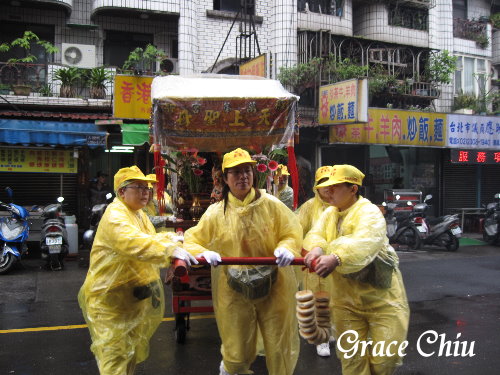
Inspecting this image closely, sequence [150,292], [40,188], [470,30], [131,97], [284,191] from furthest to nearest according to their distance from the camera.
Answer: [470,30], [40,188], [131,97], [284,191], [150,292]

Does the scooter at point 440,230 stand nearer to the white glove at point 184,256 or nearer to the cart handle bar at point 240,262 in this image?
the cart handle bar at point 240,262

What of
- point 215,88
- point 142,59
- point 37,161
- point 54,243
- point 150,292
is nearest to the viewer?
point 150,292

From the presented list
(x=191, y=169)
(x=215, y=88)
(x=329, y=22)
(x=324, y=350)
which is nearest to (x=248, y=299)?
(x=324, y=350)

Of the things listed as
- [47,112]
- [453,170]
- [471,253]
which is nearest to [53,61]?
[47,112]

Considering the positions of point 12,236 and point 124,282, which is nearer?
point 124,282

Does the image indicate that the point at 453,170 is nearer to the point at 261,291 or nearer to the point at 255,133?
the point at 255,133

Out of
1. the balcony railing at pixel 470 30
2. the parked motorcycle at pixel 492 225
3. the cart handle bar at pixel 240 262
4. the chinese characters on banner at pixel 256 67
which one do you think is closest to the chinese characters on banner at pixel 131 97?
the chinese characters on banner at pixel 256 67

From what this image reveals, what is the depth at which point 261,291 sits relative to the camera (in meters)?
3.66

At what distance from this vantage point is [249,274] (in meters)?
3.64

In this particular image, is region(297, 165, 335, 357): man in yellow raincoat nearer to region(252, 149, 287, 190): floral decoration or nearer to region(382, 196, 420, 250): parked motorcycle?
region(252, 149, 287, 190): floral decoration

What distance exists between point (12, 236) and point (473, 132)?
13344 millimetres

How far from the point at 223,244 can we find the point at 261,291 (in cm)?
47

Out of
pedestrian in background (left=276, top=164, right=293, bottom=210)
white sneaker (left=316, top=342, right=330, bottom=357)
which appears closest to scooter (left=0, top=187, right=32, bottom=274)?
pedestrian in background (left=276, top=164, right=293, bottom=210)

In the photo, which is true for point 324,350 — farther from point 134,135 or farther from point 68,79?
point 68,79
